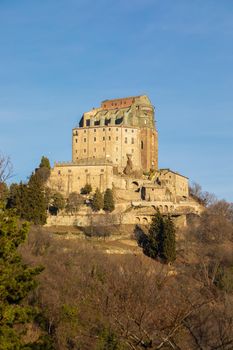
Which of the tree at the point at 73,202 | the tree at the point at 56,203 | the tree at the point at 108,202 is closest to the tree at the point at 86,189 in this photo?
the tree at the point at 73,202

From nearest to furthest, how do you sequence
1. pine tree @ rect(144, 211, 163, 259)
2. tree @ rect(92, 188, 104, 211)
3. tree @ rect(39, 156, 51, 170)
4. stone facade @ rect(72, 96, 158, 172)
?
pine tree @ rect(144, 211, 163, 259), tree @ rect(92, 188, 104, 211), tree @ rect(39, 156, 51, 170), stone facade @ rect(72, 96, 158, 172)

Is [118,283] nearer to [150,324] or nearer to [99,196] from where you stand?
[150,324]

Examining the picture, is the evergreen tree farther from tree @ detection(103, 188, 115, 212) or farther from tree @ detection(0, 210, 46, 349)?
tree @ detection(0, 210, 46, 349)

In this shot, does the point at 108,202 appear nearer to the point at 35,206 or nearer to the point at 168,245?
the point at 35,206

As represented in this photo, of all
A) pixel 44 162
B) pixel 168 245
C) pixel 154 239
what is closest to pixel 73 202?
pixel 44 162

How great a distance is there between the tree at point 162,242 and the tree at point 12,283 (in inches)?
1712

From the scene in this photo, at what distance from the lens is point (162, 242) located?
6494cm

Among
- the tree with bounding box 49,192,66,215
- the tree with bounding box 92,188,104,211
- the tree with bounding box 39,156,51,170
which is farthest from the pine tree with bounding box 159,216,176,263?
the tree with bounding box 39,156,51,170

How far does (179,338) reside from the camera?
30312 millimetres

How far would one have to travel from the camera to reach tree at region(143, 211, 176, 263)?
6406 cm

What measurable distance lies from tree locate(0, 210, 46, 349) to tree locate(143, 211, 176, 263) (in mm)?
43476

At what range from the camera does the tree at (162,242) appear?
210 ft

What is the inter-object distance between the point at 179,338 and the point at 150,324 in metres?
4.27

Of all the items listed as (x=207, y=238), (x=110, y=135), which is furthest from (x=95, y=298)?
(x=110, y=135)
